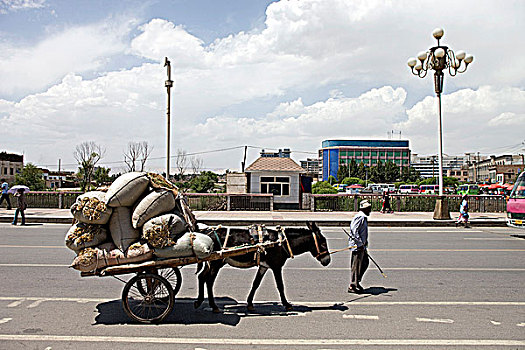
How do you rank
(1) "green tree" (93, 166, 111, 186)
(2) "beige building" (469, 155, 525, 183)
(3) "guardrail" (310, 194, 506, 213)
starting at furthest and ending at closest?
(2) "beige building" (469, 155, 525, 183) < (1) "green tree" (93, 166, 111, 186) < (3) "guardrail" (310, 194, 506, 213)

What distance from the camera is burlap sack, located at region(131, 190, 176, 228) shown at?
576 centimetres

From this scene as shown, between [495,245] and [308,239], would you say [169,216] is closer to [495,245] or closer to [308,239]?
[308,239]

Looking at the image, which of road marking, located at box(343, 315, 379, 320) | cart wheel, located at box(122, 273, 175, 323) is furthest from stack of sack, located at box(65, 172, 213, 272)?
road marking, located at box(343, 315, 379, 320)

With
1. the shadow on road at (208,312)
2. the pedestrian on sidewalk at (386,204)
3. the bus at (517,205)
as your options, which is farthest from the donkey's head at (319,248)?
the pedestrian on sidewalk at (386,204)

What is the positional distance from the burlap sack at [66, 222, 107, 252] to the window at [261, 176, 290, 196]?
78.6 ft

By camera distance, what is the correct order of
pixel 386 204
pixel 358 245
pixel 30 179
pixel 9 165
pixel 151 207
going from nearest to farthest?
pixel 151 207, pixel 358 245, pixel 386 204, pixel 30 179, pixel 9 165

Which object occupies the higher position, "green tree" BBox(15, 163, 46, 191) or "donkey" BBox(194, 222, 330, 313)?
"green tree" BBox(15, 163, 46, 191)

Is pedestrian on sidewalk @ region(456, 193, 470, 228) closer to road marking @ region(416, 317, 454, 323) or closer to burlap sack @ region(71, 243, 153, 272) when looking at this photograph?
road marking @ region(416, 317, 454, 323)

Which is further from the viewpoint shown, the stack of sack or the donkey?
the donkey

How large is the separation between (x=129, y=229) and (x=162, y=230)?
50 cm

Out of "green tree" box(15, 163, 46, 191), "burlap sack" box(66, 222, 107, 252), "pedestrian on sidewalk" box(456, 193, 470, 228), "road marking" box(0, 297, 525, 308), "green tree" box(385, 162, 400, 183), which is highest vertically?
"green tree" box(385, 162, 400, 183)

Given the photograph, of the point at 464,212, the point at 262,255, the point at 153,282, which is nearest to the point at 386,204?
the point at 464,212

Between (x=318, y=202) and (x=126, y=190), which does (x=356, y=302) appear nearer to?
(x=126, y=190)

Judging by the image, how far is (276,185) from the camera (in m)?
29.8
